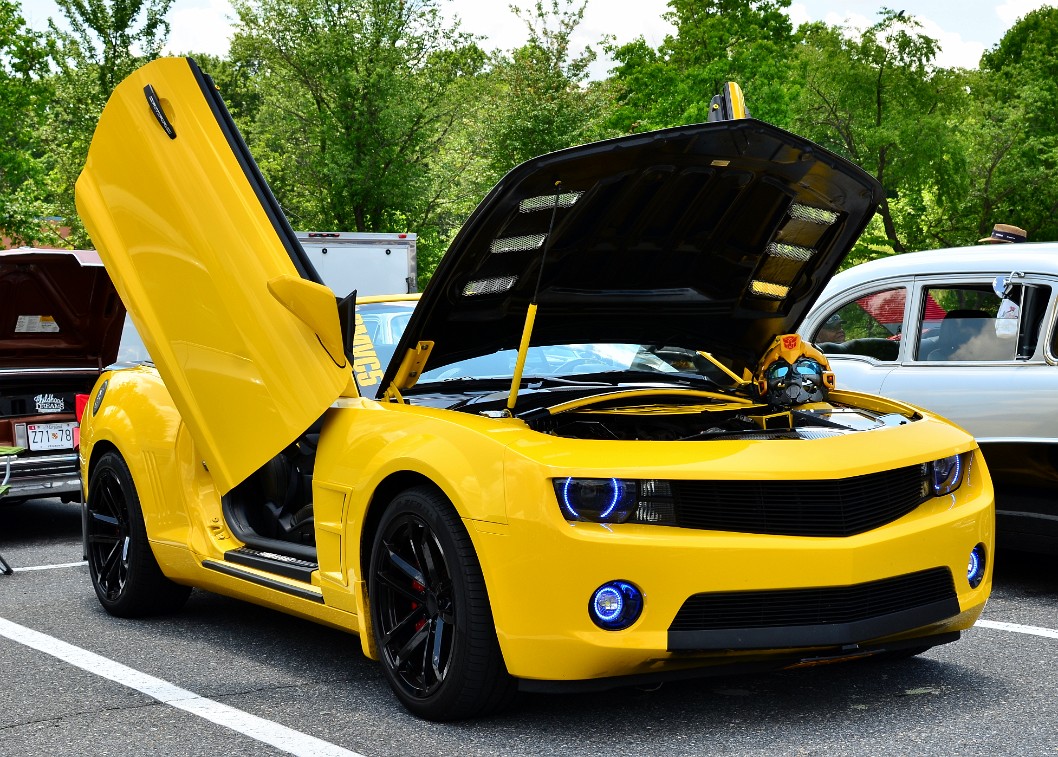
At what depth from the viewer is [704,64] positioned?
34.1m

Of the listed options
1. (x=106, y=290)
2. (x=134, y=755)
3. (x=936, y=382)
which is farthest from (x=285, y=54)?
(x=134, y=755)

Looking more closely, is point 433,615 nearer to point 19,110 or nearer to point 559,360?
point 559,360

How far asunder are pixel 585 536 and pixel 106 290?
20.6ft

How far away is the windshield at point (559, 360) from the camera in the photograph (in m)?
5.22

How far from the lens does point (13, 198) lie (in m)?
30.6

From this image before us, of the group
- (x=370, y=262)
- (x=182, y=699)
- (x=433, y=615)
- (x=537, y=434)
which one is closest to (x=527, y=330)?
(x=537, y=434)

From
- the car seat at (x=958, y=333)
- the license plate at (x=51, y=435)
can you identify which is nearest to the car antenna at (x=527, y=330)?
the car seat at (x=958, y=333)

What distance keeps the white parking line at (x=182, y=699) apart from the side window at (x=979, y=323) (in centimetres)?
416

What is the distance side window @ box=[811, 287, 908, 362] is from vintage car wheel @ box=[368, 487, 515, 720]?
3872mm

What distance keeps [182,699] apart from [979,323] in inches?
177

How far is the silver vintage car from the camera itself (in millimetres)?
6211

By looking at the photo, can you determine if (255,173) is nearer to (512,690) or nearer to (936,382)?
(512,690)

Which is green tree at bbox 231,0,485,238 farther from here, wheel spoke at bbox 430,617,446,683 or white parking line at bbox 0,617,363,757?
wheel spoke at bbox 430,617,446,683

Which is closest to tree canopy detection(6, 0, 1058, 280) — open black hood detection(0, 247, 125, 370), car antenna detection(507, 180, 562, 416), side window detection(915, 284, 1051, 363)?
open black hood detection(0, 247, 125, 370)
